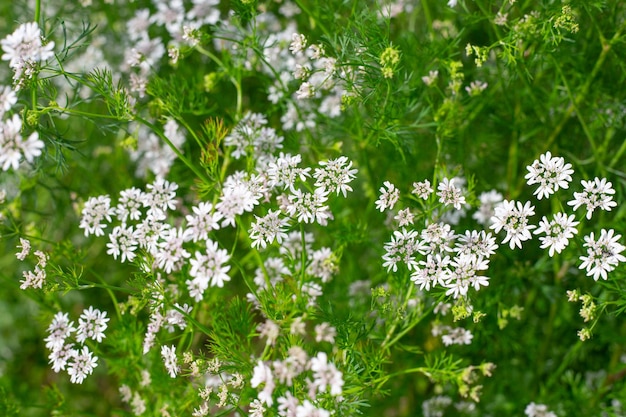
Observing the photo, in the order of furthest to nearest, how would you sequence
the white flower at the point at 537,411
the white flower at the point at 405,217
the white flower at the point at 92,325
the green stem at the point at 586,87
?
the white flower at the point at 537,411, the green stem at the point at 586,87, the white flower at the point at 92,325, the white flower at the point at 405,217

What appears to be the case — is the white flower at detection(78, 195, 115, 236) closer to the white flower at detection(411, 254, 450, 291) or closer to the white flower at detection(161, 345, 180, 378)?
the white flower at detection(161, 345, 180, 378)

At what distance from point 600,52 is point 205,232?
114 cm

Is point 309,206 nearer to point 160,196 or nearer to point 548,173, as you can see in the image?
point 160,196

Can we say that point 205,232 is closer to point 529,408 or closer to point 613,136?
point 529,408

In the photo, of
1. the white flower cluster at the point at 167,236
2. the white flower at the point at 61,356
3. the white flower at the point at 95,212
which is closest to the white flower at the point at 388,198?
the white flower cluster at the point at 167,236

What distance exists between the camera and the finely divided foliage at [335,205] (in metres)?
1.25

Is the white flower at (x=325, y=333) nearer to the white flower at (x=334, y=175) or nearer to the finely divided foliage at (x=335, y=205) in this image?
the finely divided foliage at (x=335, y=205)

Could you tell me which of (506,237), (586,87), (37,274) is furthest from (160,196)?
(586,87)

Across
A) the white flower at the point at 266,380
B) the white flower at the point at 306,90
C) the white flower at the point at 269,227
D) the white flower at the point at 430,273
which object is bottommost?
the white flower at the point at 266,380

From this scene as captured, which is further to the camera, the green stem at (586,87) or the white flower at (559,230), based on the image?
the green stem at (586,87)

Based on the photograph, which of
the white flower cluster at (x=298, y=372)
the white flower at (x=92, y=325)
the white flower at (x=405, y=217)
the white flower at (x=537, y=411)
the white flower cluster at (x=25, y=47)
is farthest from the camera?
the white flower at (x=537, y=411)

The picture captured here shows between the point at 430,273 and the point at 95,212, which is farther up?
the point at 95,212

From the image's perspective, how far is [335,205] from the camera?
1.68m

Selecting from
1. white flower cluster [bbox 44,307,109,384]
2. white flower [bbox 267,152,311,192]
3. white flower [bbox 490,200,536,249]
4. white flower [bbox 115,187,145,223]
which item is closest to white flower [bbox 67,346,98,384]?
white flower cluster [bbox 44,307,109,384]
